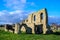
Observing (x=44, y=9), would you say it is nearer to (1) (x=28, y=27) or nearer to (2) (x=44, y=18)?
(2) (x=44, y=18)

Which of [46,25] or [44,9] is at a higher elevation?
[44,9]

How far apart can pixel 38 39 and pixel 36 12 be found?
19.6 meters

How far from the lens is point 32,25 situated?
4966 centimetres

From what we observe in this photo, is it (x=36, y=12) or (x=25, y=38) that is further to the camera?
(x=36, y=12)

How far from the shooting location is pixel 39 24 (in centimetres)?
5150

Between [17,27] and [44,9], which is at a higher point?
[44,9]

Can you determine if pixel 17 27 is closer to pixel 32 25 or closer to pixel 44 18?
pixel 32 25

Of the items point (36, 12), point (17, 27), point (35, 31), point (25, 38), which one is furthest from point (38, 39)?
point (36, 12)

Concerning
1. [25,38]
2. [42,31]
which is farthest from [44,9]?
[25,38]

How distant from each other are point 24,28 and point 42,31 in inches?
173

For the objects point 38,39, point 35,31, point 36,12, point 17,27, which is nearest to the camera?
point 38,39

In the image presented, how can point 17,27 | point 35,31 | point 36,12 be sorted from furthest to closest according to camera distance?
point 36,12, point 35,31, point 17,27

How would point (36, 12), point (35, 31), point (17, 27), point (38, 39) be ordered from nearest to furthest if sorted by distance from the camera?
point (38, 39)
point (17, 27)
point (35, 31)
point (36, 12)

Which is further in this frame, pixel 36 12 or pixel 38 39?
pixel 36 12
